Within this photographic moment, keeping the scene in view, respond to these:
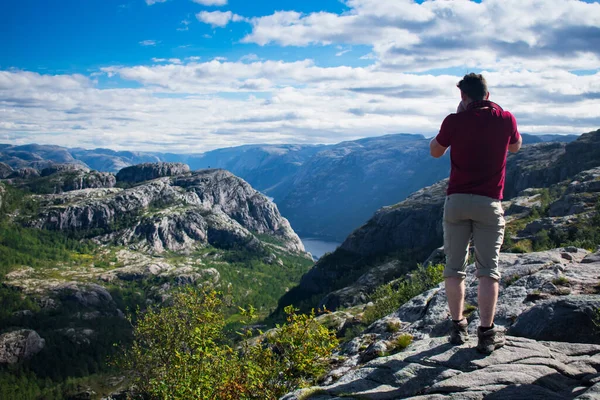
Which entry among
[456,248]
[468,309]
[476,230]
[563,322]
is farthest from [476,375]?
[468,309]

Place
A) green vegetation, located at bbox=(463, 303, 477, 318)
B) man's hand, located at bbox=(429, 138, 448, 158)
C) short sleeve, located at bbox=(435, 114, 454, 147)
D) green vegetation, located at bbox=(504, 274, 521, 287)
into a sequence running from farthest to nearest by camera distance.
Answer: green vegetation, located at bbox=(504, 274, 521, 287)
green vegetation, located at bbox=(463, 303, 477, 318)
man's hand, located at bbox=(429, 138, 448, 158)
short sleeve, located at bbox=(435, 114, 454, 147)

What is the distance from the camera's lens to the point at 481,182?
36.6 feet

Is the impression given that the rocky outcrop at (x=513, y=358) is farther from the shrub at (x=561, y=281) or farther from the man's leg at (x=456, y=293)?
the man's leg at (x=456, y=293)

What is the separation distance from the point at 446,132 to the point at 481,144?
953mm

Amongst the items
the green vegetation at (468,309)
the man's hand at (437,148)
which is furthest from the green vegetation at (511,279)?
the man's hand at (437,148)

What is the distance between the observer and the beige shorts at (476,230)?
1109cm

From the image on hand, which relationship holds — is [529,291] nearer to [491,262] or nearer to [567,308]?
[567,308]

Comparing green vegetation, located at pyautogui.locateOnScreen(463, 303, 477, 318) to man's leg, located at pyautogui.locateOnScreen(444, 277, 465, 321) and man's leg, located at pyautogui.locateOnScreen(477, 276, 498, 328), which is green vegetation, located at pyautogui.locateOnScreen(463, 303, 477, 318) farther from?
man's leg, located at pyautogui.locateOnScreen(477, 276, 498, 328)

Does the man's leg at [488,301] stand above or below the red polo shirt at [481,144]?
below

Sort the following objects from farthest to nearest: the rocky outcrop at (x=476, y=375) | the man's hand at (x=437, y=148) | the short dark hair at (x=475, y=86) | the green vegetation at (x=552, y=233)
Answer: the green vegetation at (x=552, y=233)
the man's hand at (x=437, y=148)
the short dark hair at (x=475, y=86)
the rocky outcrop at (x=476, y=375)

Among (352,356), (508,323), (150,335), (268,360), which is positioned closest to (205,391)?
(268,360)

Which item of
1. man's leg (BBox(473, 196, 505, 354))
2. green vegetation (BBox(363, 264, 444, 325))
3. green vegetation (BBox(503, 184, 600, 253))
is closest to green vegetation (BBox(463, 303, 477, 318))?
man's leg (BBox(473, 196, 505, 354))

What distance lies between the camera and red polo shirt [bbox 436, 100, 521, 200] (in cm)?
1107

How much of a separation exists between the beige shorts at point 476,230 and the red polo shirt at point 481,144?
316mm
